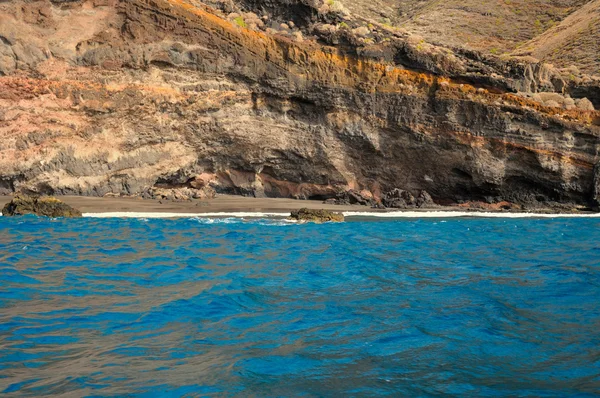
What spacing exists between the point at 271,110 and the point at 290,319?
74.8 ft

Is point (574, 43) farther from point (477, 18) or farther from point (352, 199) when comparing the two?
point (352, 199)

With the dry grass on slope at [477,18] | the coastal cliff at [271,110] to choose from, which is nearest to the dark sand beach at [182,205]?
the coastal cliff at [271,110]

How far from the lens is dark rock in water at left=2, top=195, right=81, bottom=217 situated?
698 inches

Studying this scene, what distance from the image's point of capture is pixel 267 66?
2803 centimetres

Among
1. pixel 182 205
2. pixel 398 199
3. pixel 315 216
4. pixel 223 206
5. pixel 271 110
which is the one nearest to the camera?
pixel 315 216

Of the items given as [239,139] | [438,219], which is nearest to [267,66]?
[239,139]

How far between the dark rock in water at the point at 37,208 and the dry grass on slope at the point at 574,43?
50.1 metres

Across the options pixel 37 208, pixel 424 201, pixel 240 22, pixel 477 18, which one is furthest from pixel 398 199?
pixel 477 18

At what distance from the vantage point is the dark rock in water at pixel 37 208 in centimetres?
1772

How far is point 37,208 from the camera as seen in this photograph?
17.9m

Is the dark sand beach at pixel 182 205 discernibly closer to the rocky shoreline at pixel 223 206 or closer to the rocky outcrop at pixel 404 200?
the rocky shoreline at pixel 223 206

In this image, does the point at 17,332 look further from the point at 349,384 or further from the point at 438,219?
the point at 438,219

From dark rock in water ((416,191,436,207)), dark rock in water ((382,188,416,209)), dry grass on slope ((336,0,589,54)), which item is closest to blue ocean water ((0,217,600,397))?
dark rock in water ((382,188,416,209))

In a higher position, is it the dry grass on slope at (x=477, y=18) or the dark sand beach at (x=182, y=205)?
the dry grass on slope at (x=477, y=18)
